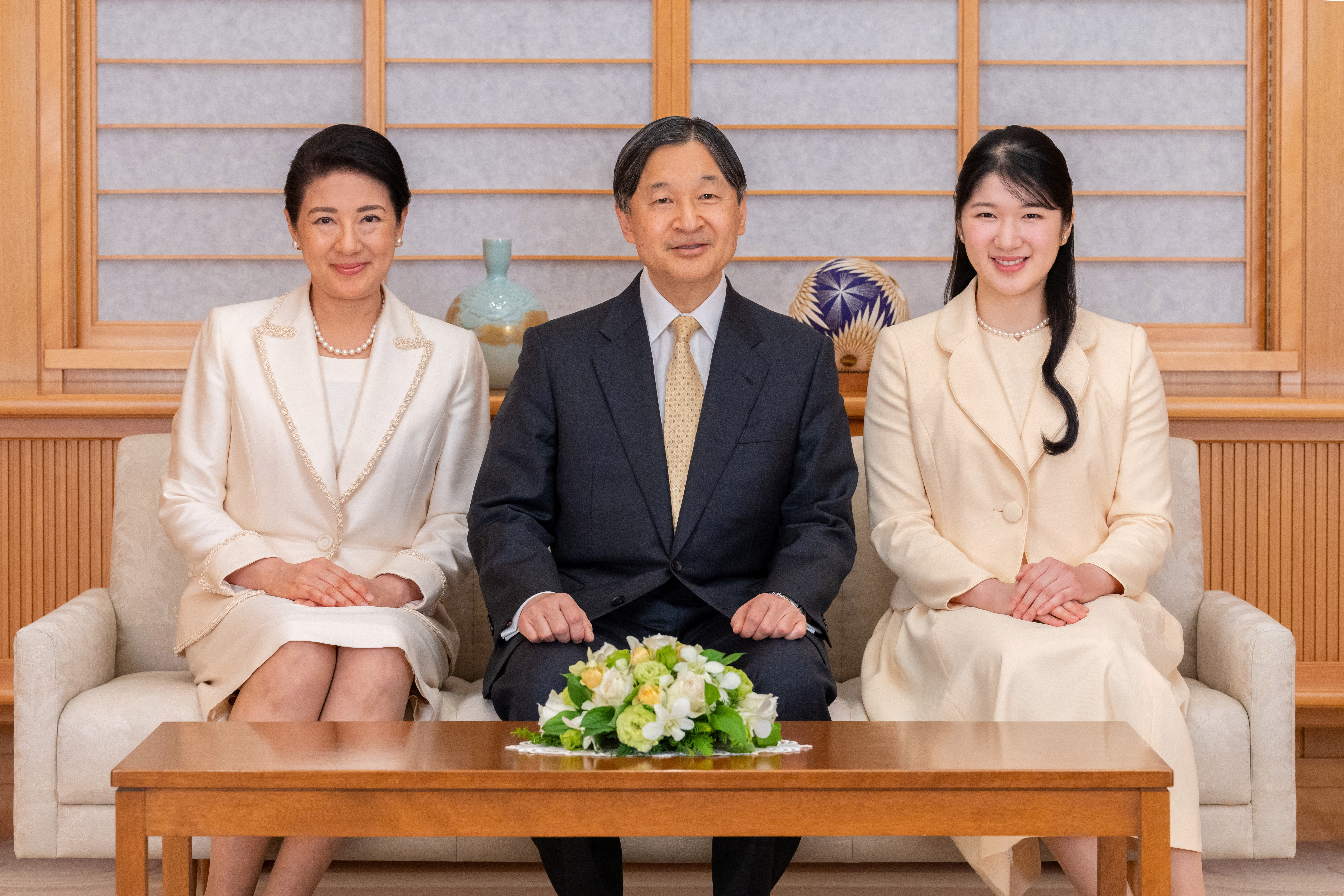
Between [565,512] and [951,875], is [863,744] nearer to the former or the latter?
[565,512]

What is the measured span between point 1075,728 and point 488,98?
7.03 ft

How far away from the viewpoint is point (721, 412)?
7.30 ft

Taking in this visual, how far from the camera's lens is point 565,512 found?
2266 millimetres

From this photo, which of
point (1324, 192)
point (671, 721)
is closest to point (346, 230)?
point (671, 721)

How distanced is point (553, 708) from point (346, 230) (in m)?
1.13

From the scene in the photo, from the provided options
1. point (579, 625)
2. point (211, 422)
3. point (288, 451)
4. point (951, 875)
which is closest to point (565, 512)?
point (579, 625)

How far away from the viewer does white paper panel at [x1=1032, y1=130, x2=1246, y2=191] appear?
3.11 metres

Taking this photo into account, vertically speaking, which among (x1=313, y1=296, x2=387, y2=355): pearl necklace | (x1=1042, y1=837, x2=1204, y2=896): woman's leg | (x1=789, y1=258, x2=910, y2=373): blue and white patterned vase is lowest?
(x1=1042, y1=837, x2=1204, y2=896): woman's leg

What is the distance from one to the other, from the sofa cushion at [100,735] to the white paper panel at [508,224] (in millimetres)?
1393

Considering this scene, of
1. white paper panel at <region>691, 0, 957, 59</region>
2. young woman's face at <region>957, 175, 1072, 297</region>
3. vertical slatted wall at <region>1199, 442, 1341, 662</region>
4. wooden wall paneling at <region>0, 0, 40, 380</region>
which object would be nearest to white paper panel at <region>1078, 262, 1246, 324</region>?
vertical slatted wall at <region>1199, 442, 1341, 662</region>

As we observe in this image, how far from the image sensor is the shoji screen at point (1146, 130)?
3.10m

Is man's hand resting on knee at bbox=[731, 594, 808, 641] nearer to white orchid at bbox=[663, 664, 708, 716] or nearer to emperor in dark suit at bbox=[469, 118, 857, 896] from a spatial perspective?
emperor in dark suit at bbox=[469, 118, 857, 896]

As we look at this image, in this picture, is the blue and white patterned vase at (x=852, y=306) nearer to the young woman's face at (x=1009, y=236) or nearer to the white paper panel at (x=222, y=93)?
the young woman's face at (x=1009, y=236)

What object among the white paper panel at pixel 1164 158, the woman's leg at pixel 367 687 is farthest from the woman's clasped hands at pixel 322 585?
the white paper panel at pixel 1164 158
